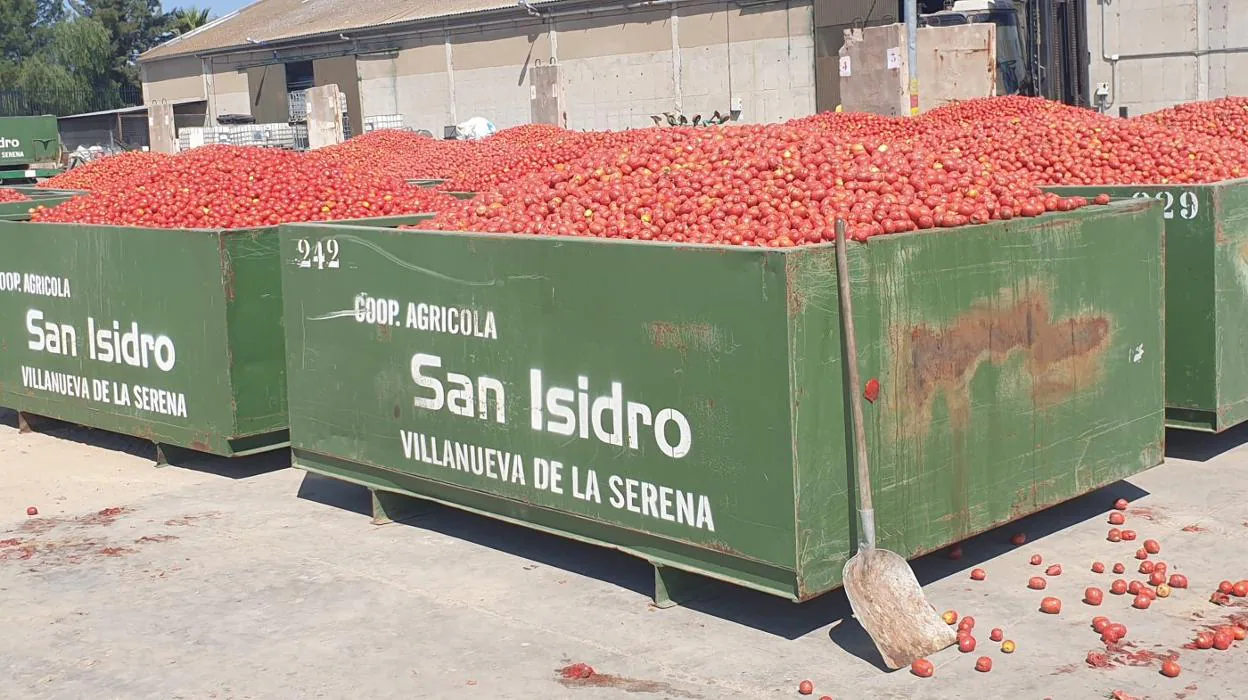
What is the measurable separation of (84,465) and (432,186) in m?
5.05

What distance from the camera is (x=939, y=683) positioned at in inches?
206

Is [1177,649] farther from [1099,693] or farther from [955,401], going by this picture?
[955,401]

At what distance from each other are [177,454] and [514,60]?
120 feet

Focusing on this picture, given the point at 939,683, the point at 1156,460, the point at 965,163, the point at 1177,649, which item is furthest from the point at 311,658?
the point at 1156,460

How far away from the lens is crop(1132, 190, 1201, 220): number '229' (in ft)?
26.7

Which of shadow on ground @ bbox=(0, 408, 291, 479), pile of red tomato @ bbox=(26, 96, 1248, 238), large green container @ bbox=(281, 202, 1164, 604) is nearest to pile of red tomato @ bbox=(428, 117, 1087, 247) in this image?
pile of red tomato @ bbox=(26, 96, 1248, 238)

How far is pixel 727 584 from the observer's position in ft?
21.5

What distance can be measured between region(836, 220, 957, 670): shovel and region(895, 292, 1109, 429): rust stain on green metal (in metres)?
0.40

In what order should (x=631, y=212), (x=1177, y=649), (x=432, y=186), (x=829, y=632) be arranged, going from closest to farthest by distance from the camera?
1. (x=1177, y=649)
2. (x=829, y=632)
3. (x=631, y=212)
4. (x=432, y=186)

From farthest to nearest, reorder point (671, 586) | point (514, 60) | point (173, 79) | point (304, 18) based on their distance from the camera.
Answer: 1. point (173, 79)
2. point (304, 18)
3. point (514, 60)
4. point (671, 586)

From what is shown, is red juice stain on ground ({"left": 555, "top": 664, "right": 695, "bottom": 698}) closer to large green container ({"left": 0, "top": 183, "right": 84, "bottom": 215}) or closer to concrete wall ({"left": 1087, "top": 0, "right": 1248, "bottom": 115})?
large green container ({"left": 0, "top": 183, "right": 84, "bottom": 215})

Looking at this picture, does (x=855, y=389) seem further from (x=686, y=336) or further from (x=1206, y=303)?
(x=1206, y=303)

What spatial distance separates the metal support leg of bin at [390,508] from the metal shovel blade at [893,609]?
2964 mm

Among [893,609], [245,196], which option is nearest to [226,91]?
[245,196]
